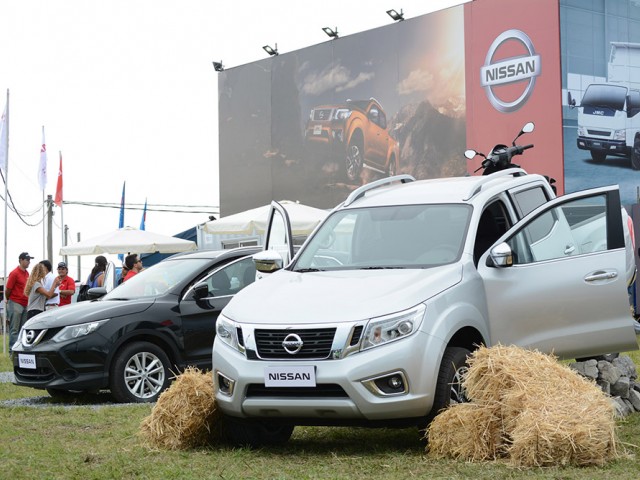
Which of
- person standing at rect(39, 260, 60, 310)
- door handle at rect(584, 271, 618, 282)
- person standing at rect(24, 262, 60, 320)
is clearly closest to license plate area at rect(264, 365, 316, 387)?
door handle at rect(584, 271, 618, 282)

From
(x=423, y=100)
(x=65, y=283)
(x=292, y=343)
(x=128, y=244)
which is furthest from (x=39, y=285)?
(x=423, y=100)

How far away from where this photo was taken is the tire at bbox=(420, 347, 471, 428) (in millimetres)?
7086

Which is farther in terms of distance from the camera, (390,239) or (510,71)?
(510,71)

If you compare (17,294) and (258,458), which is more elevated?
(17,294)

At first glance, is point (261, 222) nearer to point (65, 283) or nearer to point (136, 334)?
point (65, 283)

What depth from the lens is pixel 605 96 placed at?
30.2 m

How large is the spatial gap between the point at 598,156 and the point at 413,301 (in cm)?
2417

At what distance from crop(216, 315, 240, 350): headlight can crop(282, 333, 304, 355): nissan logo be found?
45 centimetres

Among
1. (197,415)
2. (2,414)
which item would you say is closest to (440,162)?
(2,414)

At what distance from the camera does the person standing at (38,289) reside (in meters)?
18.0

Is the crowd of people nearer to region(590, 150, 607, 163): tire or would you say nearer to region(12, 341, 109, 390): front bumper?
region(12, 341, 109, 390): front bumper

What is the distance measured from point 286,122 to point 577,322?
33.2 m

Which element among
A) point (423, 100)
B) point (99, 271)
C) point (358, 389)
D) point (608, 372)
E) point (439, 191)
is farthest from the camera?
point (423, 100)

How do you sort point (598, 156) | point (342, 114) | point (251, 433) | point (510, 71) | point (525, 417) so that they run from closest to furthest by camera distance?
point (525, 417), point (251, 433), point (598, 156), point (510, 71), point (342, 114)
